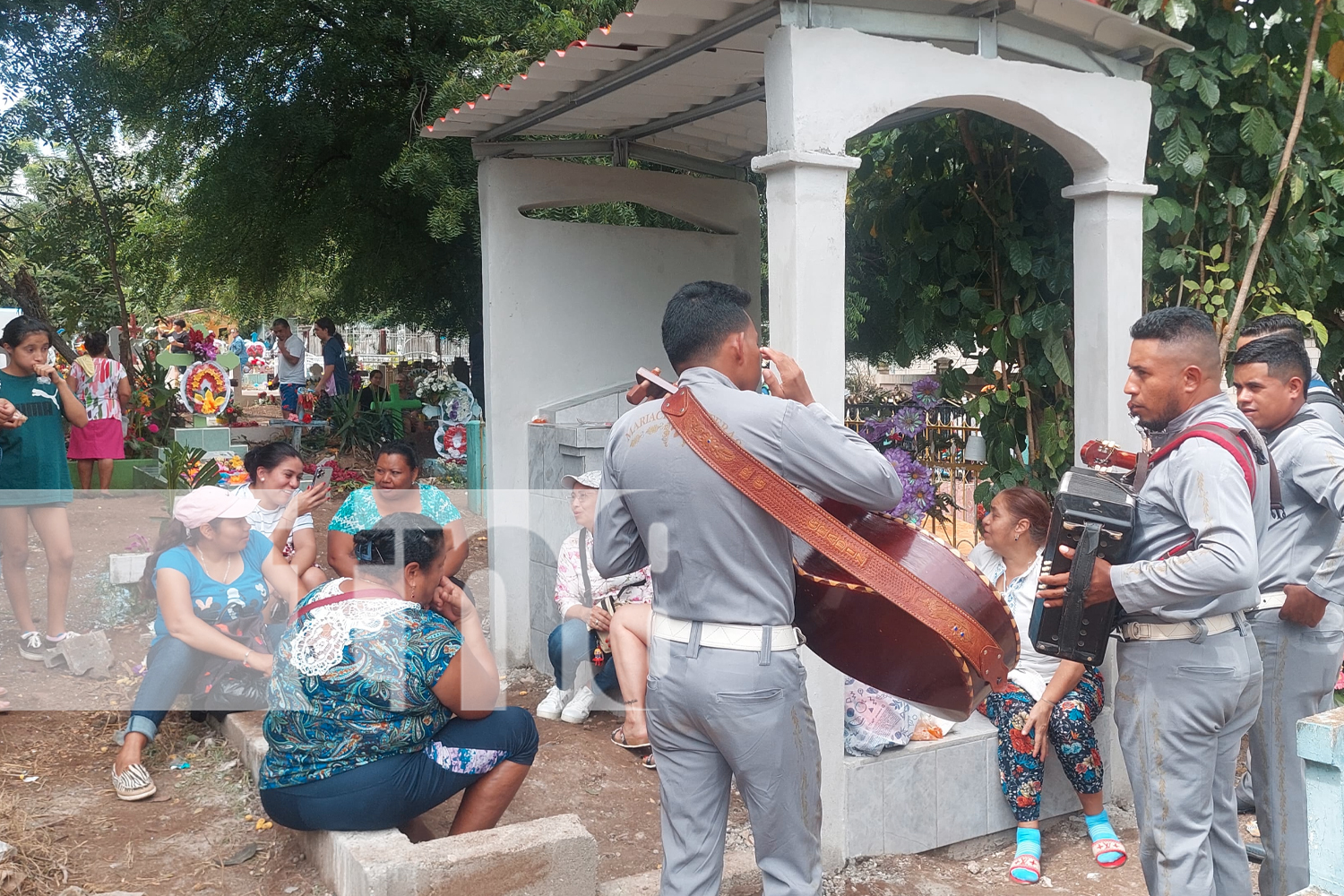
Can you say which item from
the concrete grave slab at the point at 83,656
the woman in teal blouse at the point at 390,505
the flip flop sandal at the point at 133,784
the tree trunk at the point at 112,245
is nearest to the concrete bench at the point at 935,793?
the woman in teal blouse at the point at 390,505

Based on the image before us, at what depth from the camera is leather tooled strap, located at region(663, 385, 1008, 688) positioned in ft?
8.36

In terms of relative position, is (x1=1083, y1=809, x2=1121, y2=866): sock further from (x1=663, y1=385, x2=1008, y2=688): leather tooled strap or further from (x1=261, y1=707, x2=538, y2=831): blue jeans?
(x1=261, y1=707, x2=538, y2=831): blue jeans

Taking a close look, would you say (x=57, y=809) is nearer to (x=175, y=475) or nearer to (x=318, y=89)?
(x=175, y=475)

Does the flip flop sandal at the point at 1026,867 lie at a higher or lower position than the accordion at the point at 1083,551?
lower

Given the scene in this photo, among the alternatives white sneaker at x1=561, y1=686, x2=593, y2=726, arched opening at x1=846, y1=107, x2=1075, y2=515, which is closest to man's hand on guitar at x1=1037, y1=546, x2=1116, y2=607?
arched opening at x1=846, y1=107, x2=1075, y2=515

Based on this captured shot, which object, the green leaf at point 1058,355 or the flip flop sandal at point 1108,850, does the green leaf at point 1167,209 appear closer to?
the green leaf at point 1058,355

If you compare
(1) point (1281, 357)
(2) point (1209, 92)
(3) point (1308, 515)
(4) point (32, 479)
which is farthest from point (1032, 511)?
(4) point (32, 479)

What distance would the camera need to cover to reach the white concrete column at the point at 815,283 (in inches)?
148

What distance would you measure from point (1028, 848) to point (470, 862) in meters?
2.25

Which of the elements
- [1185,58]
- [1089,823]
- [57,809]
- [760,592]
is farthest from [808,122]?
[57,809]

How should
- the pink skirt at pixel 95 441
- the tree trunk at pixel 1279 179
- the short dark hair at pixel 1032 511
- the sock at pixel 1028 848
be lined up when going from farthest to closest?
1. the pink skirt at pixel 95 441
2. the tree trunk at pixel 1279 179
3. the short dark hair at pixel 1032 511
4. the sock at pixel 1028 848

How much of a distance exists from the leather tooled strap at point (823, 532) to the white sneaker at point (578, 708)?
2.85 meters

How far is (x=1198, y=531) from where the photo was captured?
2.81 m

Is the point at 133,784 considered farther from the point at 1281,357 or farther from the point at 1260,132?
the point at 1260,132
